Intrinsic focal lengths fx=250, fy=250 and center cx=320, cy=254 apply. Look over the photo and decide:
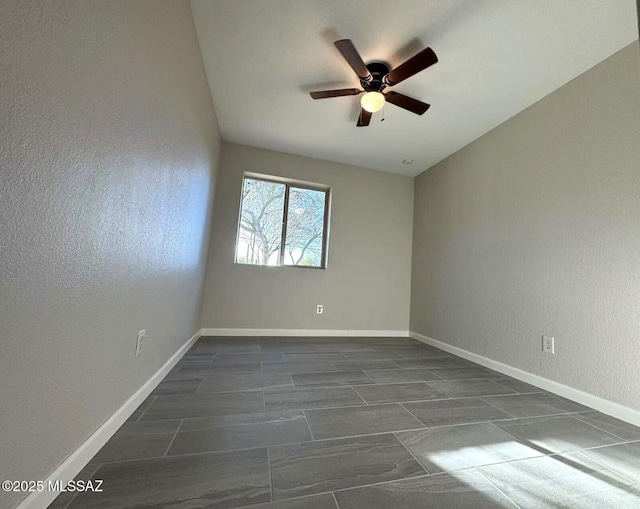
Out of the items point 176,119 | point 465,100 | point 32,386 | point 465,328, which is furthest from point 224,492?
point 465,100

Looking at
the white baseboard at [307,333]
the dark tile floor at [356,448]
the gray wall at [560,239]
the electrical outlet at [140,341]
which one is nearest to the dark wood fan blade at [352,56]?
the gray wall at [560,239]

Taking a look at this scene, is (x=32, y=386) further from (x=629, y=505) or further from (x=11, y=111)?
(x=629, y=505)

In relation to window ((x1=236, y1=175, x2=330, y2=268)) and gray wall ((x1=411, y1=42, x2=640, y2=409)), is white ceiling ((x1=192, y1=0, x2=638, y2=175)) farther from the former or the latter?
window ((x1=236, y1=175, x2=330, y2=268))

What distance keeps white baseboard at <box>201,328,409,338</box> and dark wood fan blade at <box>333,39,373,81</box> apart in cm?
271

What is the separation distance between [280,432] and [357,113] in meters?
2.59

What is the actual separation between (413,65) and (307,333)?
2843 millimetres

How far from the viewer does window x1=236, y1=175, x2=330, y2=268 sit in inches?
127

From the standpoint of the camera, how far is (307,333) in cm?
320

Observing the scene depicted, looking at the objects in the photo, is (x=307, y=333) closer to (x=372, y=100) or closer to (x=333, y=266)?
(x=333, y=266)

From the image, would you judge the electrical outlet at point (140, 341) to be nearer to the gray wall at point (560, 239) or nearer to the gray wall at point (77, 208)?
the gray wall at point (77, 208)

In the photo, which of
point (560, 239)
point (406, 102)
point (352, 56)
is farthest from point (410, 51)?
point (560, 239)

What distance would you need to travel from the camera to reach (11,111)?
Result: 0.52m

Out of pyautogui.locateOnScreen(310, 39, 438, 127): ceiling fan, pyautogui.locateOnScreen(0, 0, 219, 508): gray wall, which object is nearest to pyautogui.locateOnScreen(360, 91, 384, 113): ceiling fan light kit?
pyautogui.locateOnScreen(310, 39, 438, 127): ceiling fan

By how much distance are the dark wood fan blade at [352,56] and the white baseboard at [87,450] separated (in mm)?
2199
